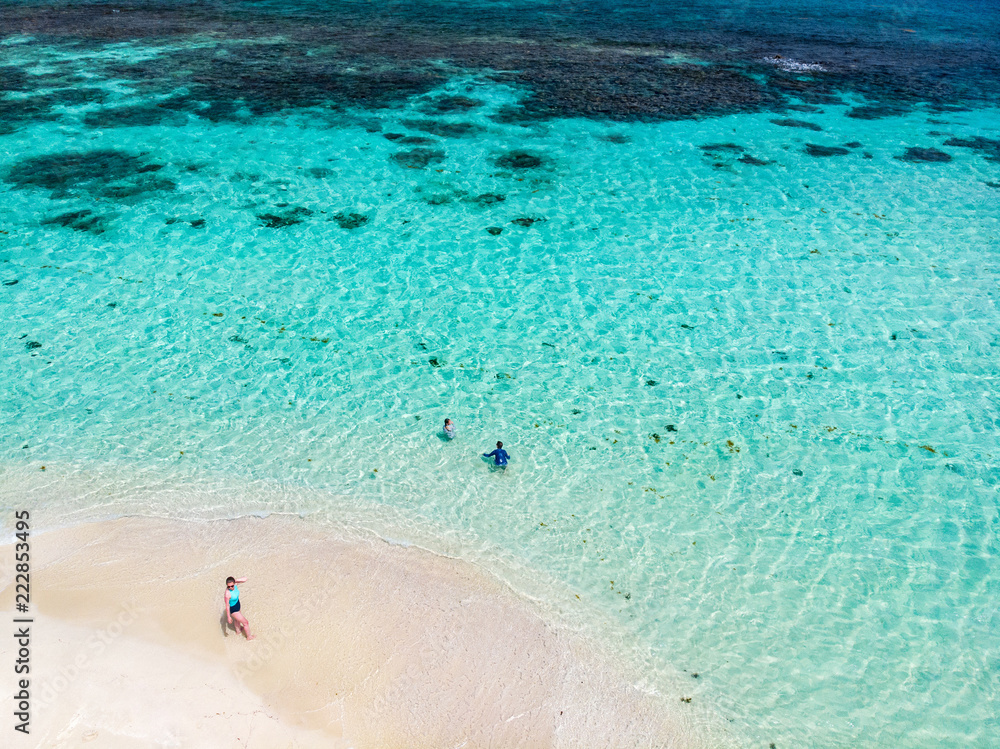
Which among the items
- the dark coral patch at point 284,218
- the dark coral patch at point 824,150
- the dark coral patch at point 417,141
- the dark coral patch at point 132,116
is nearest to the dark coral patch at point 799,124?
the dark coral patch at point 824,150

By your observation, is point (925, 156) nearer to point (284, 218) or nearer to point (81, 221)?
point (284, 218)

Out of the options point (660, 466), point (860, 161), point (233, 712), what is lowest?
point (233, 712)

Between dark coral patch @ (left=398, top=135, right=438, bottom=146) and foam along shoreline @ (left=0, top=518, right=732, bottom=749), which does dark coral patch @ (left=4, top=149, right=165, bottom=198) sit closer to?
dark coral patch @ (left=398, top=135, right=438, bottom=146)

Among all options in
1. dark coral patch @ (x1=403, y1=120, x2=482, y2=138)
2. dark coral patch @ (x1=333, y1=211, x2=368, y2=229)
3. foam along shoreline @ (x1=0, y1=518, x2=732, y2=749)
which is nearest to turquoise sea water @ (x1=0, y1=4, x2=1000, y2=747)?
dark coral patch @ (x1=403, y1=120, x2=482, y2=138)

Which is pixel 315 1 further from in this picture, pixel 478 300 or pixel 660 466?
pixel 660 466

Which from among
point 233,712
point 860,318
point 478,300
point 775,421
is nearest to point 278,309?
point 478,300

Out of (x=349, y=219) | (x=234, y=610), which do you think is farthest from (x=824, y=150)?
(x=234, y=610)
